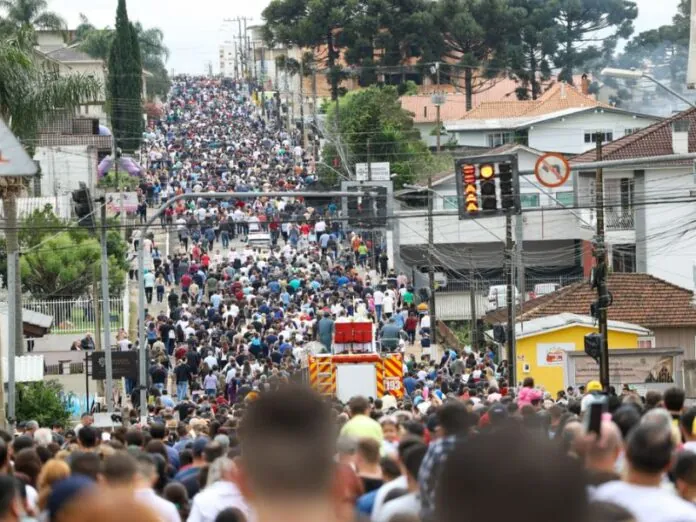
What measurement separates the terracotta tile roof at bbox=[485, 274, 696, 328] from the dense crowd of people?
2.75 meters

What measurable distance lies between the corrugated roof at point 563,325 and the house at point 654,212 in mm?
14447

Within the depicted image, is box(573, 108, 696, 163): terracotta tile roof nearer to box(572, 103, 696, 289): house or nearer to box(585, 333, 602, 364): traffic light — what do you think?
box(572, 103, 696, 289): house

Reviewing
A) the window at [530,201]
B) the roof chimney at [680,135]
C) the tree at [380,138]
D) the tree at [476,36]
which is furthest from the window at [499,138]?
the roof chimney at [680,135]

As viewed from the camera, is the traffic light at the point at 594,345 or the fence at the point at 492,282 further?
the fence at the point at 492,282

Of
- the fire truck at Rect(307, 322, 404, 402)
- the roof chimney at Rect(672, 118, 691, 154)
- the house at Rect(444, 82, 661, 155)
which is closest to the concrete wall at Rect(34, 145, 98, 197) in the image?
the house at Rect(444, 82, 661, 155)

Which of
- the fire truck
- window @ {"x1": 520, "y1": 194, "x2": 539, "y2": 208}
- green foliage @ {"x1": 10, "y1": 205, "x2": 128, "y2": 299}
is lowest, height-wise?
the fire truck

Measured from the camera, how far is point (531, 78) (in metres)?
113

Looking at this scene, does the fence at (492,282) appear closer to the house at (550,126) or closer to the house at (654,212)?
the house at (654,212)

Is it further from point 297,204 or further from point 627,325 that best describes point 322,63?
point 627,325

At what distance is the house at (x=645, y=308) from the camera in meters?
38.8

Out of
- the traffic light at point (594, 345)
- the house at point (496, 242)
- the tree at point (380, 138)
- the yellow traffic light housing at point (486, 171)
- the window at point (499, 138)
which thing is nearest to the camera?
the yellow traffic light housing at point (486, 171)

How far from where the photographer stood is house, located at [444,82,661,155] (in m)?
78.5

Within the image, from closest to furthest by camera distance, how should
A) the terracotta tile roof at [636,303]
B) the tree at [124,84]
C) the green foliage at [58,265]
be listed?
the terracotta tile roof at [636,303]
the green foliage at [58,265]
the tree at [124,84]

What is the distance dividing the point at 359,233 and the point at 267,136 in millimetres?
44854
